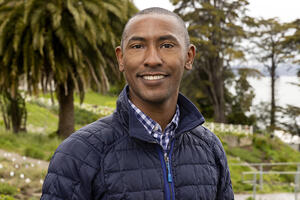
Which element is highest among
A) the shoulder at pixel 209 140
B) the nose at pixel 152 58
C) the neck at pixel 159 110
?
the nose at pixel 152 58

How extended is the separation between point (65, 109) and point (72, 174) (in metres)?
10.7

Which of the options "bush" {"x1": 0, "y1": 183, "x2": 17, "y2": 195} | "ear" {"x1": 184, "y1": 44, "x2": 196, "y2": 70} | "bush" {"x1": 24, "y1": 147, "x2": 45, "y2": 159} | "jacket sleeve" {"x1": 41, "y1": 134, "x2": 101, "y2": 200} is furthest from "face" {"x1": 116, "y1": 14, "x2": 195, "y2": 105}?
"bush" {"x1": 24, "y1": 147, "x2": 45, "y2": 159}

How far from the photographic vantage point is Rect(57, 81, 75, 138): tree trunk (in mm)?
11828

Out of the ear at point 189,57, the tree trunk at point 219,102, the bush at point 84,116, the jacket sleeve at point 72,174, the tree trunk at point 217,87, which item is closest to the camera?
the jacket sleeve at point 72,174

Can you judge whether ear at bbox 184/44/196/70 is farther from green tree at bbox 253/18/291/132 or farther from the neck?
green tree at bbox 253/18/291/132

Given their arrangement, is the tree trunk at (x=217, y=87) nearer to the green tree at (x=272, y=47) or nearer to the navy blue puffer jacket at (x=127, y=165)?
the green tree at (x=272, y=47)

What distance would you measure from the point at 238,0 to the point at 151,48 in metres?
19.2

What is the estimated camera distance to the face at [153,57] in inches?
65.9

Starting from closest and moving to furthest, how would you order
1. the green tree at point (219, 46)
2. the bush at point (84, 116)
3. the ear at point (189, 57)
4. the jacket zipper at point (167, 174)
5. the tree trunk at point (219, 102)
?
the jacket zipper at point (167, 174) < the ear at point (189, 57) < the green tree at point (219, 46) < the bush at point (84, 116) < the tree trunk at point (219, 102)

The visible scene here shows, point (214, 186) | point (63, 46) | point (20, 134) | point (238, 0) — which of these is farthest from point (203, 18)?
point (214, 186)

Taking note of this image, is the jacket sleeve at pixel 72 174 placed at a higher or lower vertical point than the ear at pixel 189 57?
lower

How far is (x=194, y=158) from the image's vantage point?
5.88 feet

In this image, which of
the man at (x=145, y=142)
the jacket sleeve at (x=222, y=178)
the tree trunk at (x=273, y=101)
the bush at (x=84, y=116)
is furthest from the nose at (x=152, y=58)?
the tree trunk at (x=273, y=101)

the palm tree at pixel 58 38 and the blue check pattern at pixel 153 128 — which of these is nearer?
the blue check pattern at pixel 153 128
